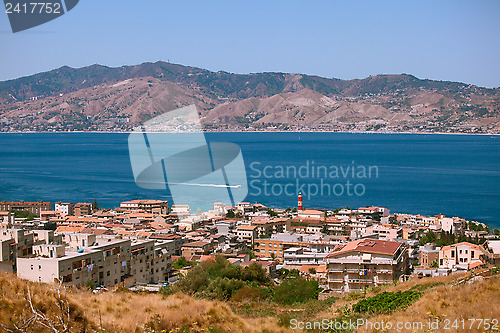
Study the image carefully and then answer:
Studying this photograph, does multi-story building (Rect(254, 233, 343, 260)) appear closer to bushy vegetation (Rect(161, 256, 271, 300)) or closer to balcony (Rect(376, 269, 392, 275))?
bushy vegetation (Rect(161, 256, 271, 300))

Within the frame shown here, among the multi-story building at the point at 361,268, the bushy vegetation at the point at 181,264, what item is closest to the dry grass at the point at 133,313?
the multi-story building at the point at 361,268

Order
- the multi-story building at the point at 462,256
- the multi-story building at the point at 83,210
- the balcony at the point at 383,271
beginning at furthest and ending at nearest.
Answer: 1. the multi-story building at the point at 83,210
2. the multi-story building at the point at 462,256
3. the balcony at the point at 383,271

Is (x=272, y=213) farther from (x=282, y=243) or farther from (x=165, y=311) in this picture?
(x=165, y=311)

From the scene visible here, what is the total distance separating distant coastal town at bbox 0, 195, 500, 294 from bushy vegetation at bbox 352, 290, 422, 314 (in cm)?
252

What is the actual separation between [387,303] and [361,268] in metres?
3.30

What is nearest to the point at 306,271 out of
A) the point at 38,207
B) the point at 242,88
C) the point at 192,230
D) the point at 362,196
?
the point at 192,230

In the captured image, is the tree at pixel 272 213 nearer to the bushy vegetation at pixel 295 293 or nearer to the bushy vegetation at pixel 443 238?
the bushy vegetation at pixel 443 238

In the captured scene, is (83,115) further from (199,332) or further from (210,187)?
(199,332)

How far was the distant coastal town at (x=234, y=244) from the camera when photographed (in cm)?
771

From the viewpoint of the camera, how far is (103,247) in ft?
26.4

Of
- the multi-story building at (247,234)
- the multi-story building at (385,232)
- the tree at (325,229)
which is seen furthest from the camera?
the tree at (325,229)

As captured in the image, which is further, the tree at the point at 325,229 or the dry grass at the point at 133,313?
the tree at the point at 325,229

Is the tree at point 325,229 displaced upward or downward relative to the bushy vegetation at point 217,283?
downward

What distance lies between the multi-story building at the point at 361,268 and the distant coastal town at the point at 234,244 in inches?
0.6
